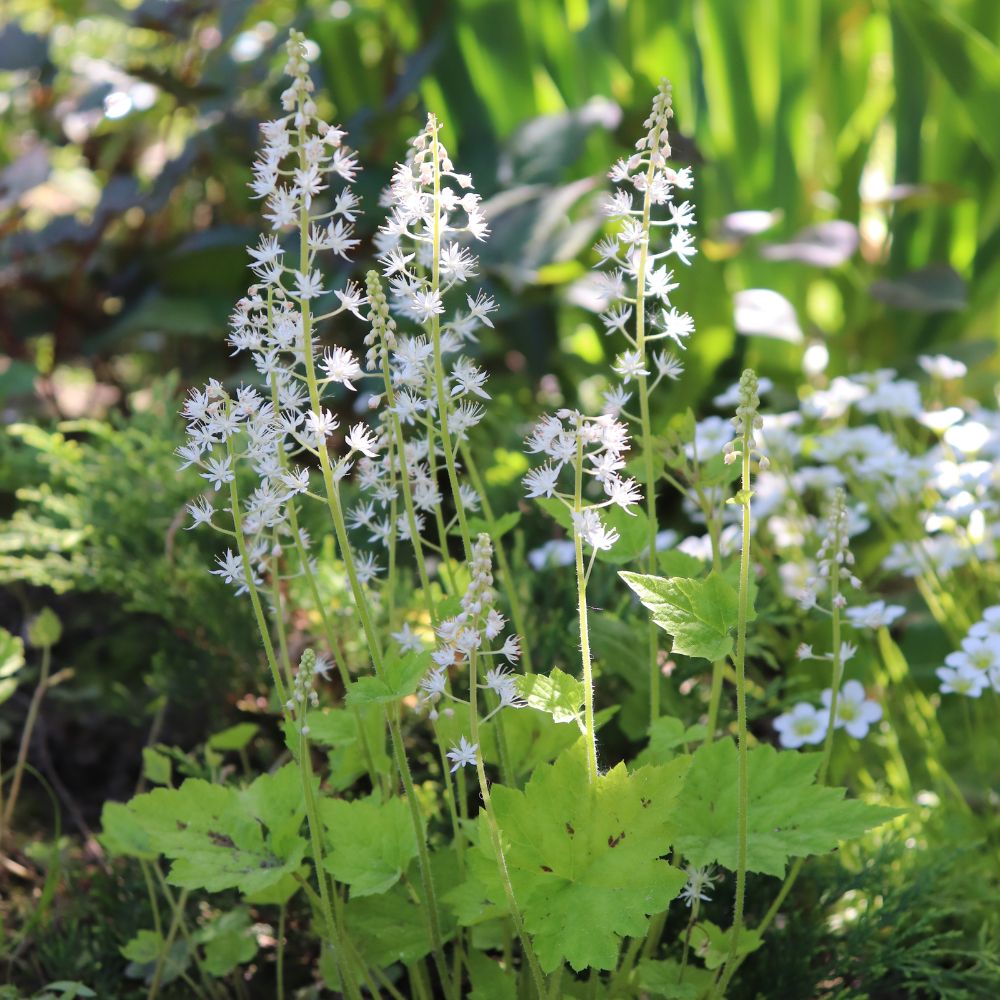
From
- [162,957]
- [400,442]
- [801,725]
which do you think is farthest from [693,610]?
[162,957]

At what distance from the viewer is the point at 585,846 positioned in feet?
2.81

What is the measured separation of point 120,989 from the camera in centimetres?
134

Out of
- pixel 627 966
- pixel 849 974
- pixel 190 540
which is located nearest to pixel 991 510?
pixel 849 974

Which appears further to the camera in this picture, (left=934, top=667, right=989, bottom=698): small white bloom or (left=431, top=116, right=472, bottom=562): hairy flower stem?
(left=934, top=667, right=989, bottom=698): small white bloom

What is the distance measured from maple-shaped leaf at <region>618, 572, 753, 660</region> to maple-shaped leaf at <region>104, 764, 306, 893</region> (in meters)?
0.37

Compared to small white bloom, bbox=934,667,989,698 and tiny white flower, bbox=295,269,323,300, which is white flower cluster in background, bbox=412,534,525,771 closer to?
tiny white flower, bbox=295,269,323,300

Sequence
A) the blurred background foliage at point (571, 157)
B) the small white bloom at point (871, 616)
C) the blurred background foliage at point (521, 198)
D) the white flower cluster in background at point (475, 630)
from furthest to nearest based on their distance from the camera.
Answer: the blurred background foliage at point (571, 157) → the blurred background foliage at point (521, 198) → the small white bloom at point (871, 616) → the white flower cluster in background at point (475, 630)

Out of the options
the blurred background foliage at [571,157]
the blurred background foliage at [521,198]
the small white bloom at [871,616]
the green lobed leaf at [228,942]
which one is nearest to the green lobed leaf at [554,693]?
the small white bloom at [871,616]

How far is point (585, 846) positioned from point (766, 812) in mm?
197

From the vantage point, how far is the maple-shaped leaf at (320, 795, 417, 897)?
0.96 m

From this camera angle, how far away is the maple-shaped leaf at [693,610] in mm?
838

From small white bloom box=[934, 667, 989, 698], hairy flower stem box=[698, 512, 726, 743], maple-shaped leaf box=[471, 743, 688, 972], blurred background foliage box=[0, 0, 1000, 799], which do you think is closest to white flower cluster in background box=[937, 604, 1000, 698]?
small white bloom box=[934, 667, 989, 698]

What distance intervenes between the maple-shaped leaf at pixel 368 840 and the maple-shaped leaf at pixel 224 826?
0.10 feet

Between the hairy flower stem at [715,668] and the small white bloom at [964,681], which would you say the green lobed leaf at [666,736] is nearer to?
the hairy flower stem at [715,668]
